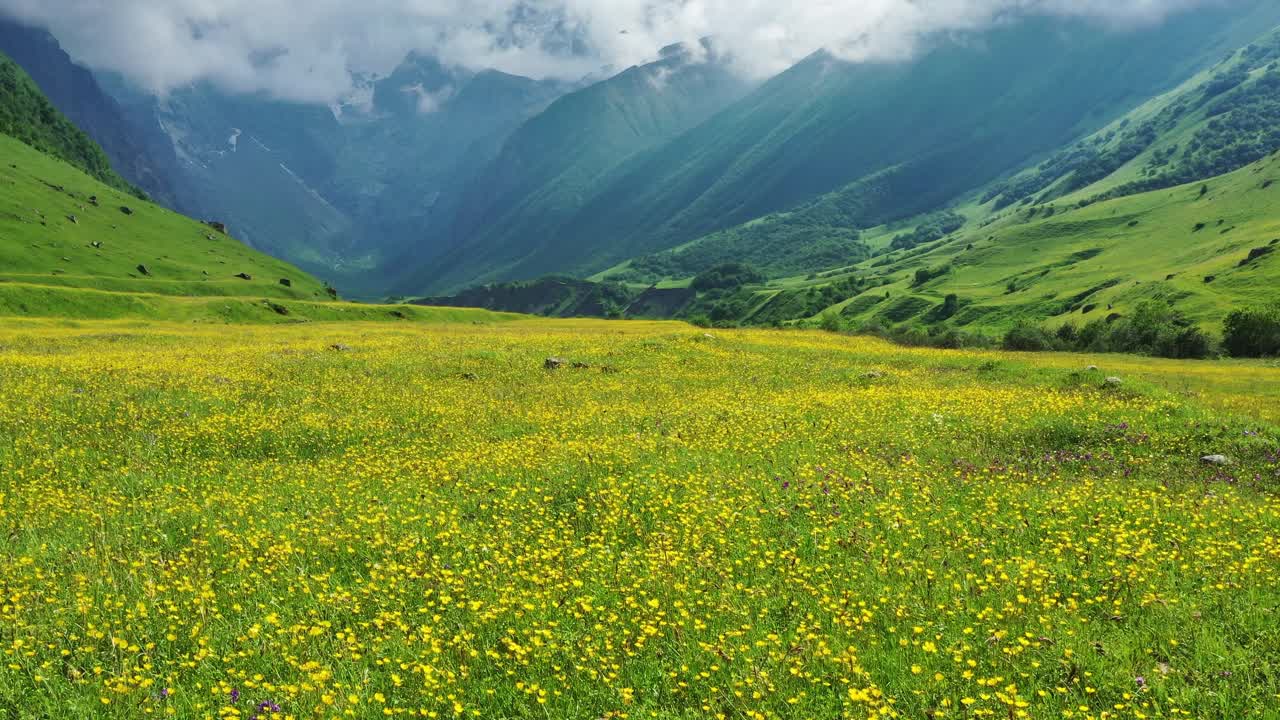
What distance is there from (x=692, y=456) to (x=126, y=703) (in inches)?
482

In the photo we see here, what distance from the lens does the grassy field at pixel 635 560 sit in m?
8.00

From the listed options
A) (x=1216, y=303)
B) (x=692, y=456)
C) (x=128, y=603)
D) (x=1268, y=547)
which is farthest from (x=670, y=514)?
(x=1216, y=303)

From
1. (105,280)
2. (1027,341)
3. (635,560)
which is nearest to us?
(635,560)

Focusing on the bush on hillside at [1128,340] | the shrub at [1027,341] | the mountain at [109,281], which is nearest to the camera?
the bush on hillside at [1128,340]

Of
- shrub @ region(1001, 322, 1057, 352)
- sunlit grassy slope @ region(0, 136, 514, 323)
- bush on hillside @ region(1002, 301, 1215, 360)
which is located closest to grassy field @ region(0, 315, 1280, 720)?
shrub @ region(1001, 322, 1057, 352)

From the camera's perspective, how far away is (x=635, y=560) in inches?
448

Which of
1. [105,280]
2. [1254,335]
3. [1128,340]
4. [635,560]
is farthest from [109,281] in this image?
[1254,335]

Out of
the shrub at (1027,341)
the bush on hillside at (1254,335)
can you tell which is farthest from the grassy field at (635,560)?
the bush on hillside at (1254,335)

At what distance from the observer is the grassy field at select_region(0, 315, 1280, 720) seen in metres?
8.00

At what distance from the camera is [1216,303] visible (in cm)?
14325

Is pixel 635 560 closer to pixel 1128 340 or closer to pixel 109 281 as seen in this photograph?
pixel 1128 340

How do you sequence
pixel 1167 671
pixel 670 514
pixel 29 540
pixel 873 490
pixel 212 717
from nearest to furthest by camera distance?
pixel 212 717, pixel 1167 671, pixel 29 540, pixel 670 514, pixel 873 490

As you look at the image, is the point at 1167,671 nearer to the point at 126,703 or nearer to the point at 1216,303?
the point at 126,703

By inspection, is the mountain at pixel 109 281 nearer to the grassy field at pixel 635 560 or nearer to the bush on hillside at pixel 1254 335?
the grassy field at pixel 635 560
